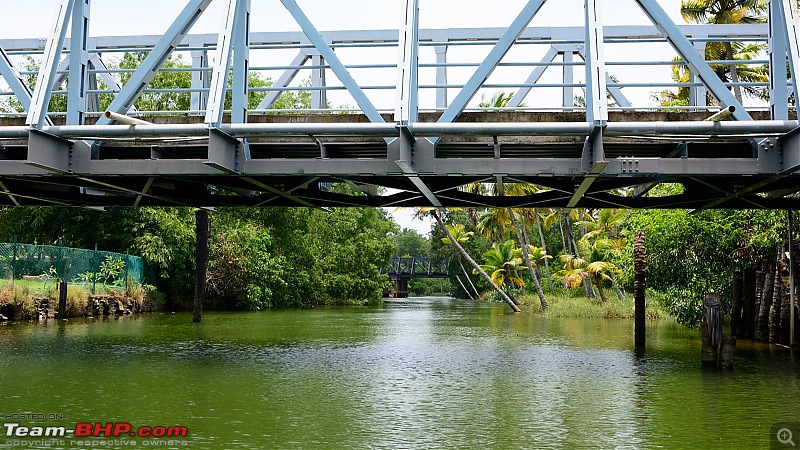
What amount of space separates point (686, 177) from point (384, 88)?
17.8ft

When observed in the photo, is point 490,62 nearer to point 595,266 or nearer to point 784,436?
point 784,436

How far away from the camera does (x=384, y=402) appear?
13.5 m

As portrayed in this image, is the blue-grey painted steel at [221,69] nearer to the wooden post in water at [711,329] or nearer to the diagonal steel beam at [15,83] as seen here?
the diagonal steel beam at [15,83]

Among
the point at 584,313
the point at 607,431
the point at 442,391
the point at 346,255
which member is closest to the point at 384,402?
the point at 442,391

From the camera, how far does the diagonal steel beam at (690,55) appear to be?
41.9 feet

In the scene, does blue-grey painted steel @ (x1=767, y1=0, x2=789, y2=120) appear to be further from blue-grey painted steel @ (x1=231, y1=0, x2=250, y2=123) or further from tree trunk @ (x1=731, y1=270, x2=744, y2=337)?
tree trunk @ (x1=731, y1=270, x2=744, y2=337)

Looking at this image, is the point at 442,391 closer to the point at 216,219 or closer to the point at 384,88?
the point at 384,88

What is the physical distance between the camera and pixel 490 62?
13406mm

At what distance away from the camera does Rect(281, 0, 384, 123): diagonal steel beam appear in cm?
1350

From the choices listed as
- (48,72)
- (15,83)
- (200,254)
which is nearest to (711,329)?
(48,72)

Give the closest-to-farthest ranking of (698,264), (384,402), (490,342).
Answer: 1. (384,402)
2. (490,342)
3. (698,264)

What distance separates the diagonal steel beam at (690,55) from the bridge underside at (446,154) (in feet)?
1.54
